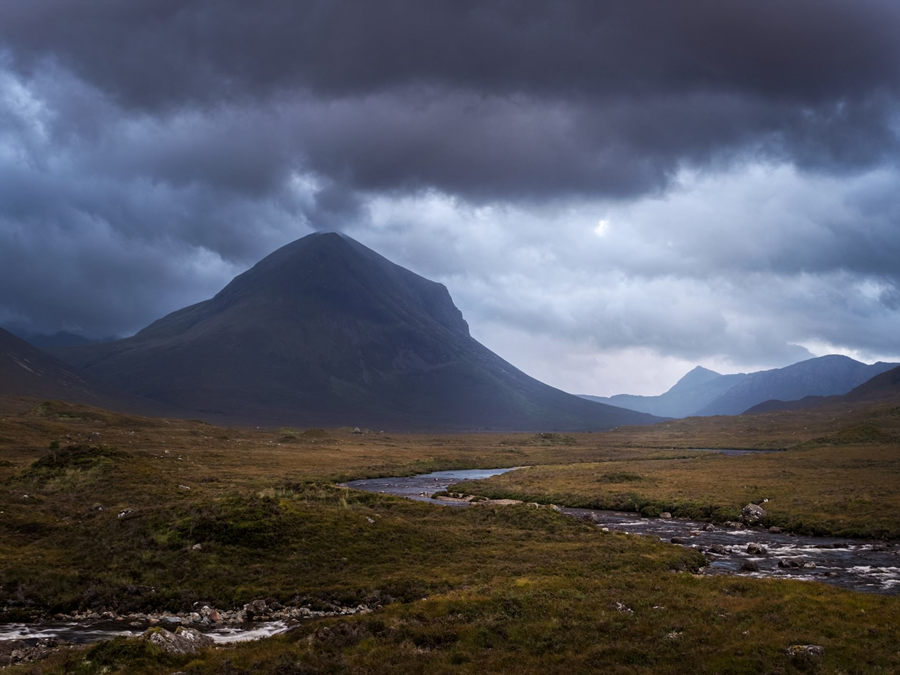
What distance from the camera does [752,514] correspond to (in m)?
66.1

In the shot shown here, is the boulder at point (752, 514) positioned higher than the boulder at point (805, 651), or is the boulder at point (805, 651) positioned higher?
the boulder at point (805, 651)

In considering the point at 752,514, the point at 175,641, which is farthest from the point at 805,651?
the point at 752,514

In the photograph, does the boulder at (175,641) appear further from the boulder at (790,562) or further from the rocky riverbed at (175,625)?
the boulder at (790,562)

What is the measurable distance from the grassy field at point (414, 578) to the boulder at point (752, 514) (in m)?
1.46

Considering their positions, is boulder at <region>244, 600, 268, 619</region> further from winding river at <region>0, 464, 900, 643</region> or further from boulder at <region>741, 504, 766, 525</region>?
boulder at <region>741, 504, 766, 525</region>

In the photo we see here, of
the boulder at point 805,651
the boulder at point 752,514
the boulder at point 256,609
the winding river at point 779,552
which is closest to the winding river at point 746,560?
the winding river at point 779,552

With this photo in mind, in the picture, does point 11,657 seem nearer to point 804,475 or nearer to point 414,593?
point 414,593

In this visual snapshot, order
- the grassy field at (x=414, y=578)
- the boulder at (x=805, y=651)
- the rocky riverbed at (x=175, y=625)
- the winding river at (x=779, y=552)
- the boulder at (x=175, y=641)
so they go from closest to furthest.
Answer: the boulder at (x=805, y=651) < the grassy field at (x=414, y=578) < the boulder at (x=175, y=641) < the rocky riverbed at (x=175, y=625) < the winding river at (x=779, y=552)

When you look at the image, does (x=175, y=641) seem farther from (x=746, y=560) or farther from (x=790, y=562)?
(x=790, y=562)

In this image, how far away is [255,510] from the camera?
45938 mm

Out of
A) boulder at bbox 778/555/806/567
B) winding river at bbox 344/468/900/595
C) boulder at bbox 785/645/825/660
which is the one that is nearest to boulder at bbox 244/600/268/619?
boulder at bbox 785/645/825/660

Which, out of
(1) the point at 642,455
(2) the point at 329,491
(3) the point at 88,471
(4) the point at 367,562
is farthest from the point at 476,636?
(1) the point at 642,455

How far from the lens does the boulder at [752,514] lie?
2559 inches

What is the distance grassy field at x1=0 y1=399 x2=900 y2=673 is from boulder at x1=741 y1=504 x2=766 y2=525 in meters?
1.46
